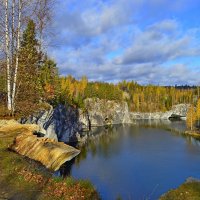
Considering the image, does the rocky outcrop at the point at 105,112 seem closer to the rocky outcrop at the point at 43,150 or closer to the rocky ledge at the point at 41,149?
the rocky ledge at the point at 41,149

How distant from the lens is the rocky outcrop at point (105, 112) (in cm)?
16112

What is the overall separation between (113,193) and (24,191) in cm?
2006

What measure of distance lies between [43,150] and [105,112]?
150m

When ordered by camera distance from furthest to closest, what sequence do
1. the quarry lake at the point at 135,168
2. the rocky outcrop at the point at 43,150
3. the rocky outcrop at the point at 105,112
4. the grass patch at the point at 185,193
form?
the rocky outcrop at the point at 105,112 → the quarry lake at the point at 135,168 → the rocky outcrop at the point at 43,150 → the grass patch at the point at 185,193

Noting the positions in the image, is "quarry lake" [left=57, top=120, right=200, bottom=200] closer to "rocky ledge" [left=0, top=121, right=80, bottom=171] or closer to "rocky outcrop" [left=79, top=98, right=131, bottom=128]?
"rocky ledge" [left=0, top=121, right=80, bottom=171]

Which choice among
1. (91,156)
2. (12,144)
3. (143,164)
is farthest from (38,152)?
(91,156)

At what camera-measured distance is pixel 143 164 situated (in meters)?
52.2

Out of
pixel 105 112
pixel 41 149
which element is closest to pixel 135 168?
pixel 41 149

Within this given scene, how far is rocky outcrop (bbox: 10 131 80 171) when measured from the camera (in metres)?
21.8

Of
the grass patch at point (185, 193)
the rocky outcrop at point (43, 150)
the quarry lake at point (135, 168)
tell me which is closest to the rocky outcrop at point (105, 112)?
the quarry lake at point (135, 168)

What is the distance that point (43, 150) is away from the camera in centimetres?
2262

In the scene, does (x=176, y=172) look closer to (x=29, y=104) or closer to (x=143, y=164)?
(x=143, y=164)

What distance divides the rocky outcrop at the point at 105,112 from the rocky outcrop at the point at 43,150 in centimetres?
13108

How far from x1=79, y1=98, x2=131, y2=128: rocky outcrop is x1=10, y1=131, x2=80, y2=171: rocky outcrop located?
13108cm
